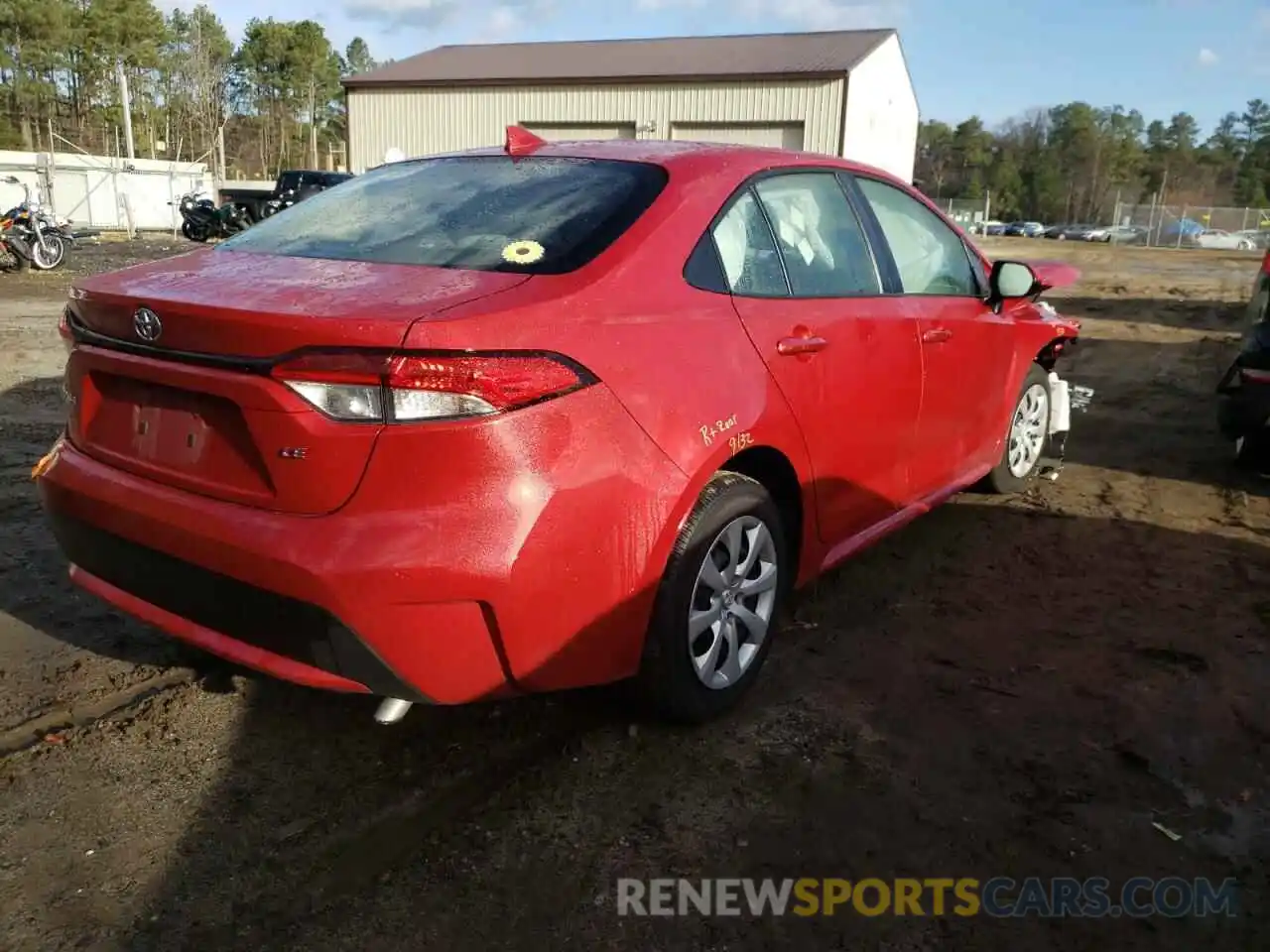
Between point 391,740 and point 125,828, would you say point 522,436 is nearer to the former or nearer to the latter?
point 391,740

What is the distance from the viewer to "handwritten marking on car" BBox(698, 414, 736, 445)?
273 cm

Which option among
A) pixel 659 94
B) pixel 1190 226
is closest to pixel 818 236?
pixel 659 94

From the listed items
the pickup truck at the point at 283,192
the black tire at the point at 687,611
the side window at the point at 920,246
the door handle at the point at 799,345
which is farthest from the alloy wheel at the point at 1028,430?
the pickup truck at the point at 283,192

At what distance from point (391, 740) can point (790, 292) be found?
180cm

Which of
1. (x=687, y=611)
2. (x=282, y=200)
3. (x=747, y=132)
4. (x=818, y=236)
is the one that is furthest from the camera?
(x=747, y=132)

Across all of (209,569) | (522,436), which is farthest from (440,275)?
(209,569)

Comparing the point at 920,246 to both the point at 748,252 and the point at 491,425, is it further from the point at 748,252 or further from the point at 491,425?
the point at 491,425

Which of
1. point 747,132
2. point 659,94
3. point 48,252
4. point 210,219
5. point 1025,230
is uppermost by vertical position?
point 659,94

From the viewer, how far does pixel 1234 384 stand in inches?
219

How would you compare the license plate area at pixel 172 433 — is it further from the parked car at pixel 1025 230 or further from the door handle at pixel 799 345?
→ the parked car at pixel 1025 230

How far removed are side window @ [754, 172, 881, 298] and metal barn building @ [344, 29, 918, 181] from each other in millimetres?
25626

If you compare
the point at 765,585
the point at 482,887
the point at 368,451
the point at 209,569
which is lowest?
the point at 482,887

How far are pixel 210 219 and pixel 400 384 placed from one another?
82.5ft

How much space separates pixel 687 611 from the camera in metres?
2.80
